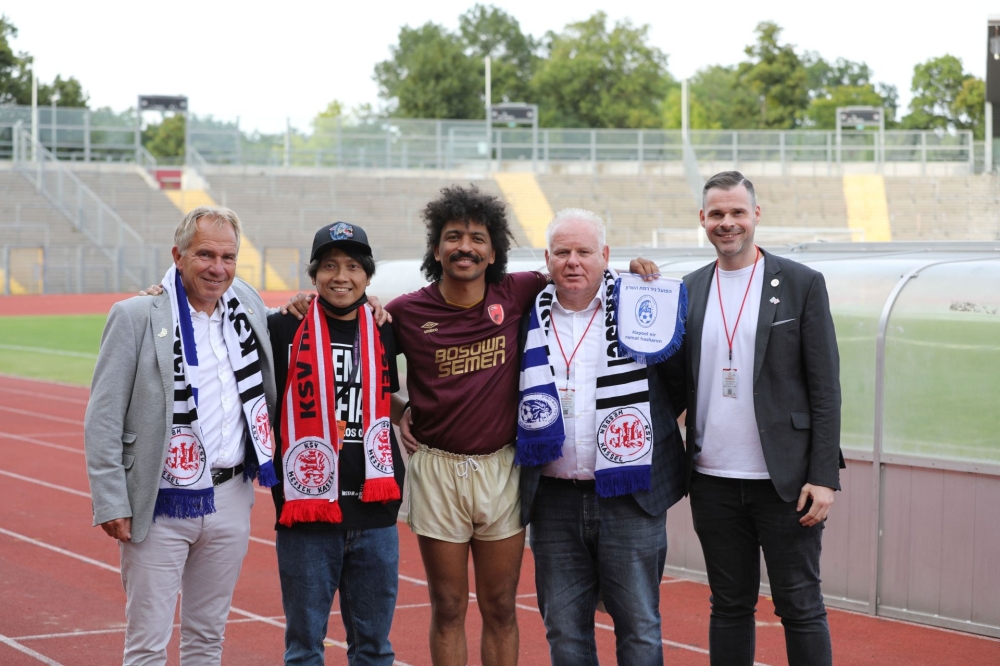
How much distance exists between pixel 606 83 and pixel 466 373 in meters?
76.3

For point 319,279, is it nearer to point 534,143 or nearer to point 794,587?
point 794,587

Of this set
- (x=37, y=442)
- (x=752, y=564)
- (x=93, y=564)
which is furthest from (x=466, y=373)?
(x=37, y=442)

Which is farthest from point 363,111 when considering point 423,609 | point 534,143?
point 423,609

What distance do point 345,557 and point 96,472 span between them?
3.04 feet

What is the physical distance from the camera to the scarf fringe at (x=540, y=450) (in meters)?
4.22

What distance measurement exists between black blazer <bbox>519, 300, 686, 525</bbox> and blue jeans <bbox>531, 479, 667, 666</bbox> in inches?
1.8

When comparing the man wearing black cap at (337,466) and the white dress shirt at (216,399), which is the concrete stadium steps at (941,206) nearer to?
the man wearing black cap at (337,466)

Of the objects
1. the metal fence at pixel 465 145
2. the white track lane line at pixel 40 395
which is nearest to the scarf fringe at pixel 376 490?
the white track lane line at pixel 40 395

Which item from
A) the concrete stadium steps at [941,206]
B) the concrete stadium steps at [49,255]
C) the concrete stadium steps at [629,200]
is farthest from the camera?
the concrete stadium steps at [629,200]

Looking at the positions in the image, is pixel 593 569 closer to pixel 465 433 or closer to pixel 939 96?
pixel 465 433

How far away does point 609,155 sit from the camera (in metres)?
48.1

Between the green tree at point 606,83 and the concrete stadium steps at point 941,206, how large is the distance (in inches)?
1312

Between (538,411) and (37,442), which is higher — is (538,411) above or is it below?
above

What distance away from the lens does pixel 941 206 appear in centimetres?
4197
